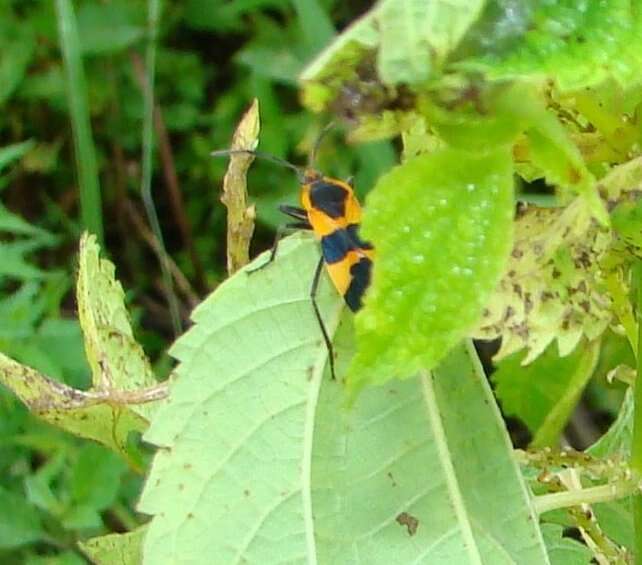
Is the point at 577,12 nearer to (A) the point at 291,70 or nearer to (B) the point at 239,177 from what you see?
(B) the point at 239,177

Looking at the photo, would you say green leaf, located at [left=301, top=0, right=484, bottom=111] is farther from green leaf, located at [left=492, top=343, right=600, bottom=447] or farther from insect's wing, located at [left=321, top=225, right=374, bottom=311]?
green leaf, located at [left=492, top=343, right=600, bottom=447]

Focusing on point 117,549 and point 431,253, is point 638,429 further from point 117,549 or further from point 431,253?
point 117,549

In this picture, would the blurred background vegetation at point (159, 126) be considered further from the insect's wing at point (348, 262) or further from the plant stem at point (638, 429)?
the plant stem at point (638, 429)

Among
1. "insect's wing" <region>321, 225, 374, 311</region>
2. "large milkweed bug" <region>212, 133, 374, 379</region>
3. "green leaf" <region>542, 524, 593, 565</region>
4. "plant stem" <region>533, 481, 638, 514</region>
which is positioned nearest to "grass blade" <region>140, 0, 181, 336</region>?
"large milkweed bug" <region>212, 133, 374, 379</region>

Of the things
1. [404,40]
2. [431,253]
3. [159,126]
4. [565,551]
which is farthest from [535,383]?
[159,126]

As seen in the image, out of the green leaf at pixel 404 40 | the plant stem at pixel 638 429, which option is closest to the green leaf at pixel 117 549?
the plant stem at pixel 638 429

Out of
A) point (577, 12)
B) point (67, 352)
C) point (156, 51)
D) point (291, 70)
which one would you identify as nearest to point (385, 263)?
point (577, 12)
